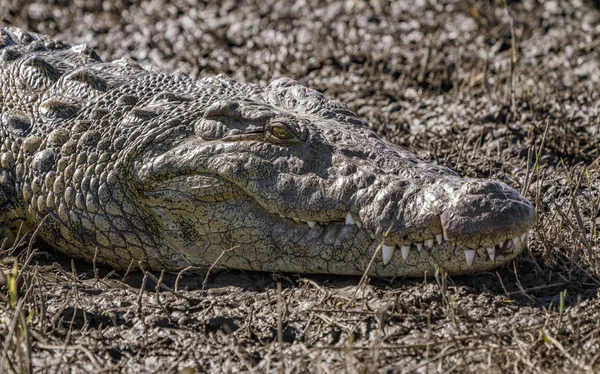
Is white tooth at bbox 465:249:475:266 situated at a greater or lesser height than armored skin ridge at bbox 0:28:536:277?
lesser

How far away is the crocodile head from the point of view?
150 inches

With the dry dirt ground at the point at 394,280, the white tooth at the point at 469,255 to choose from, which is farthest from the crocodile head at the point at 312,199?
the dry dirt ground at the point at 394,280

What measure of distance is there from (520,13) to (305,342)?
5.44 m

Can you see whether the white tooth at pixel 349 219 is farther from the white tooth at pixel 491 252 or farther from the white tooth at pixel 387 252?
the white tooth at pixel 491 252

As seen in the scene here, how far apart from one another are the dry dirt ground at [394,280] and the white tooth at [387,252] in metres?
0.14

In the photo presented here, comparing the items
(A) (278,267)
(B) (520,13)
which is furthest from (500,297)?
(B) (520,13)

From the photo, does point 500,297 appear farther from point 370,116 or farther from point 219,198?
point 370,116

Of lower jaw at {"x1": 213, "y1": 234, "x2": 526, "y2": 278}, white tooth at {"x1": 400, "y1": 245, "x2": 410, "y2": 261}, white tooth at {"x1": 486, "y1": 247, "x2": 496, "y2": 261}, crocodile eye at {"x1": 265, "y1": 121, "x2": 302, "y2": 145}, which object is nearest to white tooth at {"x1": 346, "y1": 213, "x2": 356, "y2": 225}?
lower jaw at {"x1": 213, "y1": 234, "x2": 526, "y2": 278}

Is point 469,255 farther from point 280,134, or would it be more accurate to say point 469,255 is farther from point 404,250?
point 280,134

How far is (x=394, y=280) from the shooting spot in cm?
404

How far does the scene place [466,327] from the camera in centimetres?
365

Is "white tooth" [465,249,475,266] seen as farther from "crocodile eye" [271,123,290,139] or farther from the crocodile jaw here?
"crocodile eye" [271,123,290,139]

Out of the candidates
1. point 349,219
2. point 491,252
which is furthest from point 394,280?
point 491,252

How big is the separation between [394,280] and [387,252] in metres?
0.18
